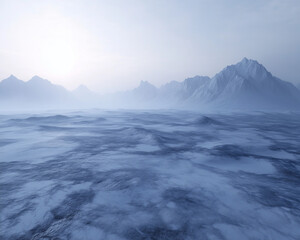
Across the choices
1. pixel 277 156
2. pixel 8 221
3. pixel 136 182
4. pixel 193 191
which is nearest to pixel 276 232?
pixel 193 191

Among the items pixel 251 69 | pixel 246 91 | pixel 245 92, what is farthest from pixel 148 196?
pixel 251 69

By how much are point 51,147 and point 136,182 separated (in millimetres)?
10621

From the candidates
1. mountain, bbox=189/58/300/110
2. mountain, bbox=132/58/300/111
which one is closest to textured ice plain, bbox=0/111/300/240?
mountain, bbox=132/58/300/111

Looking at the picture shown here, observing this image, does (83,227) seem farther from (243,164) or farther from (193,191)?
(243,164)

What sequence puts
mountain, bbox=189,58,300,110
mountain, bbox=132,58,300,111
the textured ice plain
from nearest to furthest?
the textured ice plain < mountain, bbox=132,58,300,111 < mountain, bbox=189,58,300,110

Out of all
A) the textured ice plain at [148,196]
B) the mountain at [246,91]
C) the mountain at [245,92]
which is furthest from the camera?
the mountain at [246,91]

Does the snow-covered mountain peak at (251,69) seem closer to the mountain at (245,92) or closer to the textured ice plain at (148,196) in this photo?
the mountain at (245,92)

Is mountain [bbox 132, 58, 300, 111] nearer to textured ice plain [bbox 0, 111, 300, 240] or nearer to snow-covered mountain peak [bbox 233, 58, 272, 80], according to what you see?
snow-covered mountain peak [bbox 233, 58, 272, 80]

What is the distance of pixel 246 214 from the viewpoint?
21.0 feet

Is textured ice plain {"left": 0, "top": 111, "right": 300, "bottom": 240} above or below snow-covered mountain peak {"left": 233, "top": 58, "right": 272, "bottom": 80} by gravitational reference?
below

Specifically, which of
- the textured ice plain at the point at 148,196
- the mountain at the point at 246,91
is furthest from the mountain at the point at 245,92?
the textured ice plain at the point at 148,196

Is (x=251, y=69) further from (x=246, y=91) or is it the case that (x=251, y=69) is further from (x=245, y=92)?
(x=245, y=92)

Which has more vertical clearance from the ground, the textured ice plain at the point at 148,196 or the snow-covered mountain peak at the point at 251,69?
the snow-covered mountain peak at the point at 251,69

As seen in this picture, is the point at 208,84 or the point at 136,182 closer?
the point at 136,182
